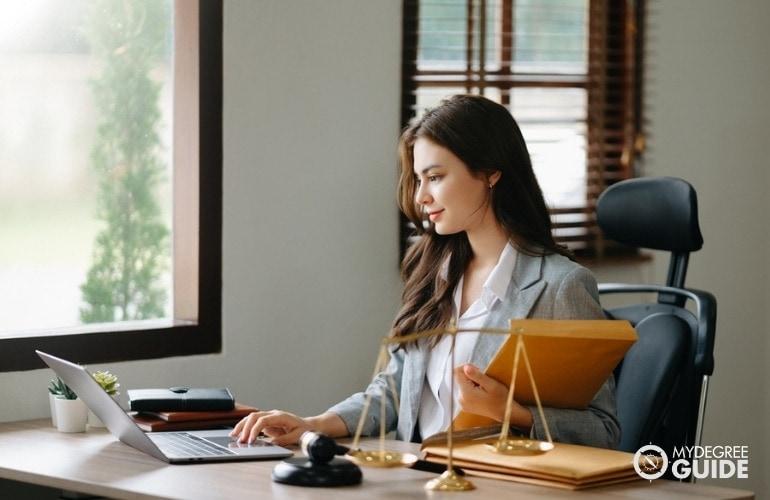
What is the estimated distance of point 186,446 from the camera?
238 cm

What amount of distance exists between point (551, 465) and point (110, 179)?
141 centimetres

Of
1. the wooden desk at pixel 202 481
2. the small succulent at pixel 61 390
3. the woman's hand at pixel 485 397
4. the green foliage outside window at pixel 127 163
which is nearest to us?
the wooden desk at pixel 202 481

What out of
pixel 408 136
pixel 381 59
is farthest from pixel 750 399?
pixel 408 136

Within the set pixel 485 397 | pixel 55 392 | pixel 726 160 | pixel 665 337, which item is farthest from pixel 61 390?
pixel 726 160

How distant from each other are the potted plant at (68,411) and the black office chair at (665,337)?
113 centimetres

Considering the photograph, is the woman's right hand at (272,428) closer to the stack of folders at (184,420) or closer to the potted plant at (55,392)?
the stack of folders at (184,420)

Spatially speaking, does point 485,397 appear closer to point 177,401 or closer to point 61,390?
point 177,401

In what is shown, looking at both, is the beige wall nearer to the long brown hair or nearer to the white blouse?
the long brown hair

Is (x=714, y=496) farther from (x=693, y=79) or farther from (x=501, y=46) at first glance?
(x=693, y=79)

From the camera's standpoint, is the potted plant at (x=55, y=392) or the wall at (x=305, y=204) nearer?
the potted plant at (x=55, y=392)

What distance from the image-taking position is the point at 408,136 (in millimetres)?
2719

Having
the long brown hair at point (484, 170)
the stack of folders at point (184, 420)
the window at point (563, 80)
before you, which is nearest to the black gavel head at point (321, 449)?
the stack of folders at point (184, 420)

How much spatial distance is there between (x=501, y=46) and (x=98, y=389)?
1891 millimetres

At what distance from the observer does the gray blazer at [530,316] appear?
2.43 metres
